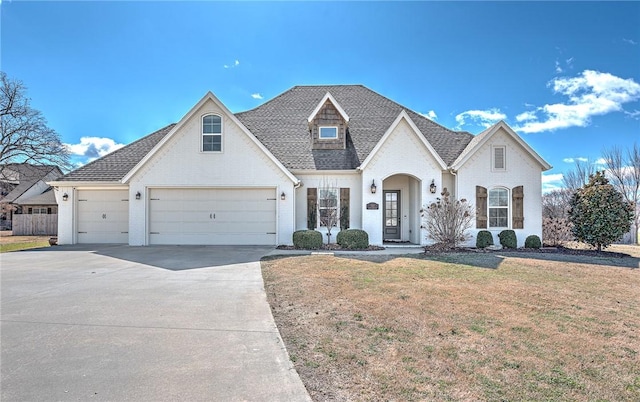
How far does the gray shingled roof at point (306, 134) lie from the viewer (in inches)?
632

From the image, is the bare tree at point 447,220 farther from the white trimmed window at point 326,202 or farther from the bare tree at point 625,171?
the bare tree at point 625,171

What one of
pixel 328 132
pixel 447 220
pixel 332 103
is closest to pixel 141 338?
pixel 447 220

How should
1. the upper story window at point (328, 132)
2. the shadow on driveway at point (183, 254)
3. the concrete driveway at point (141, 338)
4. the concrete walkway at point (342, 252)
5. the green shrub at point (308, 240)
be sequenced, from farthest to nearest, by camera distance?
the upper story window at point (328, 132)
the green shrub at point (308, 240)
the concrete walkway at point (342, 252)
the shadow on driveway at point (183, 254)
the concrete driveway at point (141, 338)

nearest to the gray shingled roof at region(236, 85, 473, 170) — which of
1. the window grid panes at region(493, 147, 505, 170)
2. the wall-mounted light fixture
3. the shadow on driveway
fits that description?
the wall-mounted light fixture

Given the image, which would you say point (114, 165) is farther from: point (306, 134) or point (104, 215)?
point (306, 134)

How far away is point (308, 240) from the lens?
542 inches

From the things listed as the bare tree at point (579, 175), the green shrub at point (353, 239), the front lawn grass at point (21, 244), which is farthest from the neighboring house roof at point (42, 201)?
the bare tree at point (579, 175)

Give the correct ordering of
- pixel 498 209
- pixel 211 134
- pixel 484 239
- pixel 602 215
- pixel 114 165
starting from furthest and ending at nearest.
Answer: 1. pixel 114 165
2. pixel 498 209
3. pixel 211 134
4. pixel 484 239
5. pixel 602 215

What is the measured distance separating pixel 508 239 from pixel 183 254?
1342 cm

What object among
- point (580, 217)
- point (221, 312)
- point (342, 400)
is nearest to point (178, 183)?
point (221, 312)

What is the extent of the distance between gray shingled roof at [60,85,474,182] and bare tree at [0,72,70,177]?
13265mm

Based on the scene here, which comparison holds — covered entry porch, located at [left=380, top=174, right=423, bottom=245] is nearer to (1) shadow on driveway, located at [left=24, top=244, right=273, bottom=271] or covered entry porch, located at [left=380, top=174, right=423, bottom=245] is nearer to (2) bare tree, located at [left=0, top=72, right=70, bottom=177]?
(1) shadow on driveway, located at [left=24, top=244, right=273, bottom=271]

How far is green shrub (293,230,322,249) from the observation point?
1375 cm

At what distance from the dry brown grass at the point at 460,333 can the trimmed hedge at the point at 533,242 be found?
5.58m
